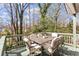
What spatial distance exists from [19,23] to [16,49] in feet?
1.49

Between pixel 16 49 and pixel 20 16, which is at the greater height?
pixel 20 16

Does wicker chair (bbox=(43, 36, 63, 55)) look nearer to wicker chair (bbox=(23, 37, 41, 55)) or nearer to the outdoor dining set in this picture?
the outdoor dining set

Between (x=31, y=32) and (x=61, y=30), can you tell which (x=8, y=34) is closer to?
(x=31, y=32)

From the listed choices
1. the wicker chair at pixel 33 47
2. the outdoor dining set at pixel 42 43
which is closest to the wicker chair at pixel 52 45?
the outdoor dining set at pixel 42 43

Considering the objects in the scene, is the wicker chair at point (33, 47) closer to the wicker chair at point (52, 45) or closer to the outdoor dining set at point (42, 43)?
the outdoor dining set at point (42, 43)

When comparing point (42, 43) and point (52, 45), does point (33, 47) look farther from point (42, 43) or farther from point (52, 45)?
point (52, 45)

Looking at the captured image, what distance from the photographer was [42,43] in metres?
4.49

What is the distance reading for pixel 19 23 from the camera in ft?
14.8

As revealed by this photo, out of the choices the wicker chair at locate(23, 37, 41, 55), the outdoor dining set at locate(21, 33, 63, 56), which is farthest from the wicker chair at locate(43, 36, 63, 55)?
the wicker chair at locate(23, 37, 41, 55)

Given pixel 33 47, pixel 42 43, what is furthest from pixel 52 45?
pixel 33 47

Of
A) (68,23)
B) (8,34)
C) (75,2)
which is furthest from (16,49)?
(75,2)

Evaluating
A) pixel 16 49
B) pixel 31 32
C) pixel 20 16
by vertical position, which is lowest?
pixel 16 49

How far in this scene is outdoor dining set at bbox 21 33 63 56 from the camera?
4.49 m

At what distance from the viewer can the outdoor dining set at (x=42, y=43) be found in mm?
4488
